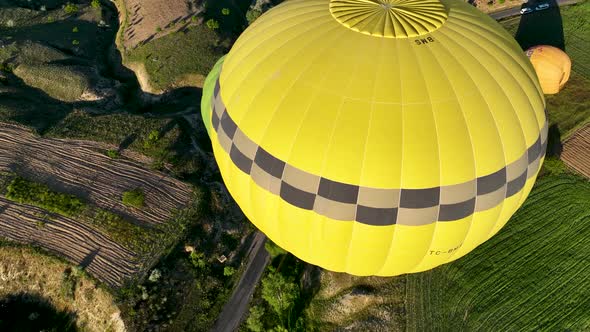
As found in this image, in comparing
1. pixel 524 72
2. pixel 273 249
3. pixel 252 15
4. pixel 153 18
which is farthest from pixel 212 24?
pixel 524 72

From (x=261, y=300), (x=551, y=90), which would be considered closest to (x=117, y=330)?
(x=261, y=300)

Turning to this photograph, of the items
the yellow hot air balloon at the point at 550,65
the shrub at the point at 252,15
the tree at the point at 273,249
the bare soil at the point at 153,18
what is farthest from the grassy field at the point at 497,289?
the bare soil at the point at 153,18

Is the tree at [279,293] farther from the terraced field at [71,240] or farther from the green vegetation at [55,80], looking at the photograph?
the green vegetation at [55,80]

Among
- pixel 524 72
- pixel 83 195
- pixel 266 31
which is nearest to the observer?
pixel 524 72

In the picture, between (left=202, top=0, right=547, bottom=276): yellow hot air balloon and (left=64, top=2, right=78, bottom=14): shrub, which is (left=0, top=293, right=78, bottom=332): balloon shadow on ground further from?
(left=64, top=2, right=78, bottom=14): shrub

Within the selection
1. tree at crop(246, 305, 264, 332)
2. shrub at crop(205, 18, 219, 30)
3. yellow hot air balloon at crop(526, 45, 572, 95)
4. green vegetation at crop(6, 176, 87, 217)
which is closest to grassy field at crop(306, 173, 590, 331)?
tree at crop(246, 305, 264, 332)

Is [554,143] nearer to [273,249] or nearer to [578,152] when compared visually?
[578,152]

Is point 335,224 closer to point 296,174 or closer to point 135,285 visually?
point 296,174
